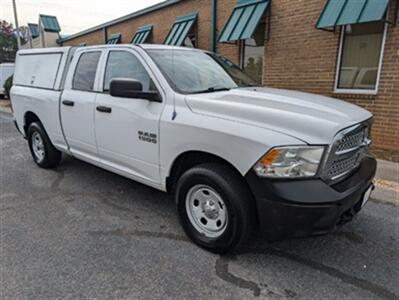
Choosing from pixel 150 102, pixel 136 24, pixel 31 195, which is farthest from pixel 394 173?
pixel 136 24

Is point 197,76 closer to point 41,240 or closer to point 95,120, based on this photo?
point 95,120

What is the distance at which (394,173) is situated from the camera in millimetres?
5094

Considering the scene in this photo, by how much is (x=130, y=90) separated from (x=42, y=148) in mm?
3060

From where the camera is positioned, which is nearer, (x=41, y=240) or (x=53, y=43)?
(x=41, y=240)

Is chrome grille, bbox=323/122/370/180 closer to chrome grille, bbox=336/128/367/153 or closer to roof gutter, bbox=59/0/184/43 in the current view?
chrome grille, bbox=336/128/367/153

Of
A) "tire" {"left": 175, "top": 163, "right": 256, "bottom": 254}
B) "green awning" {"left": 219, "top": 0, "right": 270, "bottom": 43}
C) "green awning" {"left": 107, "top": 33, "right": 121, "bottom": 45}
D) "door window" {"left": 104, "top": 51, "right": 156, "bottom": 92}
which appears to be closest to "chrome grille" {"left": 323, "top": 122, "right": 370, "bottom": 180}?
"tire" {"left": 175, "top": 163, "right": 256, "bottom": 254}

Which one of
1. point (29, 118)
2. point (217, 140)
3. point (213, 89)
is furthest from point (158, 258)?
point (29, 118)

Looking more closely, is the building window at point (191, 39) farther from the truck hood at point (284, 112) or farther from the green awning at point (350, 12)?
the truck hood at point (284, 112)

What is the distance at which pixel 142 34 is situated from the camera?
504 inches

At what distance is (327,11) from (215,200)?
5.43 meters

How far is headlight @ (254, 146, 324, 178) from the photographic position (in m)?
2.36

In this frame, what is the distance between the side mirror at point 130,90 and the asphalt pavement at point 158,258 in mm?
1375

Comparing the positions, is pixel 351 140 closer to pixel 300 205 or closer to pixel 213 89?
pixel 300 205

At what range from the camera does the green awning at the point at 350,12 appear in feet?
18.7
